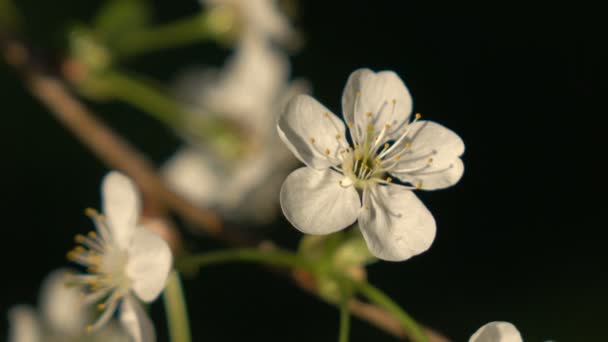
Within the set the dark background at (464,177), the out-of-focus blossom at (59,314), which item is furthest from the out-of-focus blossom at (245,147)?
the out-of-focus blossom at (59,314)

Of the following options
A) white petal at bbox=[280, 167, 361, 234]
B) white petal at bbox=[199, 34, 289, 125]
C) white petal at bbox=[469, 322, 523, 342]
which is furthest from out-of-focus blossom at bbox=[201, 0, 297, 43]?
white petal at bbox=[469, 322, 523, 342]

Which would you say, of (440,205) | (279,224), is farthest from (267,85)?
(440,205)

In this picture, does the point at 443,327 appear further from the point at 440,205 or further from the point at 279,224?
the point at 279,224

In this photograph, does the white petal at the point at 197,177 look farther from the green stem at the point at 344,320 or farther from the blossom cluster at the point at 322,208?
→ the green stem at the point at 344,320

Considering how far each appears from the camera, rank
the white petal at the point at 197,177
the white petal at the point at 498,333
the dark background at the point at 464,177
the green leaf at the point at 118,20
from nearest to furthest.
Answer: the white petal at the point at 498,333, the green leaf at the point at 118,20, the white petal at the point at 197,177, the dark background at the point at 464,177

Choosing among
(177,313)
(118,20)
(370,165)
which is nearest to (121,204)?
(177,313)

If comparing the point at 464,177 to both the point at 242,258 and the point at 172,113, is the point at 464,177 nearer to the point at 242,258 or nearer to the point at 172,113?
the point at 172,113

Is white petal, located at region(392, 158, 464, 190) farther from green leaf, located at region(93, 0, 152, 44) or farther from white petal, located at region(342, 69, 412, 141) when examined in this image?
green leaf, located at region(93, 0, 152, 44)
